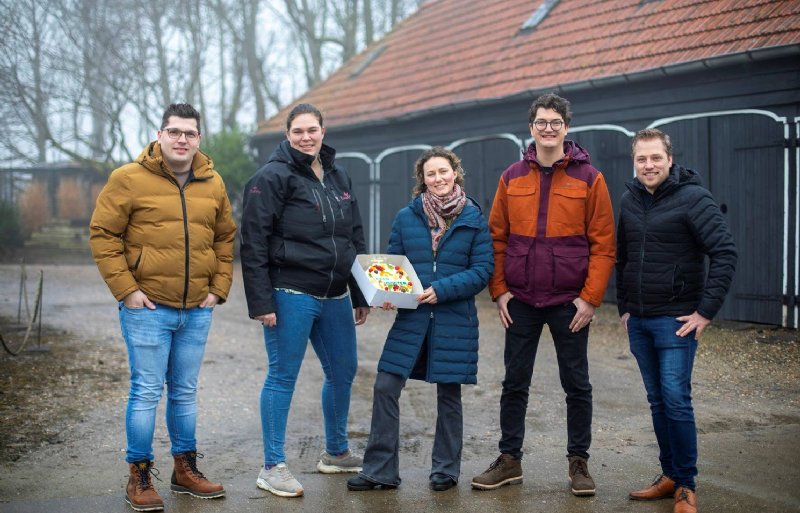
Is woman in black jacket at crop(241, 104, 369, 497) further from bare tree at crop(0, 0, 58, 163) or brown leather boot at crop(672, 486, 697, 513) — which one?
bare tree at crop(0, 0, 58, 163)

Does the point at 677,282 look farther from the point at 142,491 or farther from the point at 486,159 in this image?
the point at 486,159

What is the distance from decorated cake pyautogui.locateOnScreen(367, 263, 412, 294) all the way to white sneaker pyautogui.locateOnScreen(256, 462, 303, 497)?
1.05 metres

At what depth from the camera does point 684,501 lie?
4.25 metres

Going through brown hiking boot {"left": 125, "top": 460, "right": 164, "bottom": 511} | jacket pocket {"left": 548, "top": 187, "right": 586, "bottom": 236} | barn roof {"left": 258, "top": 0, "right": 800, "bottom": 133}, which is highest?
barn roof {"left": 258, "top": 0, "right": 800, "bottom": 133}

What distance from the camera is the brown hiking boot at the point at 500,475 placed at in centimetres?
462

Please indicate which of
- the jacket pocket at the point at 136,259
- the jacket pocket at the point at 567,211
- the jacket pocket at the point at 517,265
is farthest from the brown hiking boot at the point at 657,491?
the jacket pocket at the point at 136,259

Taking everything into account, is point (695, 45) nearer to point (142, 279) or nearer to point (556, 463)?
point (556, 463)

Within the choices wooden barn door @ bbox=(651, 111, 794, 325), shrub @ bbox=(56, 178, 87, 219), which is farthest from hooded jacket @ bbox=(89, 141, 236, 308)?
shrub @ bbox=(56, 178, 87, 219)

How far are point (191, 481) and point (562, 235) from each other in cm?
223

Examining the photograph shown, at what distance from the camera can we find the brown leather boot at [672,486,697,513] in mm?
4211

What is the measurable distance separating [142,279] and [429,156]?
1.59m

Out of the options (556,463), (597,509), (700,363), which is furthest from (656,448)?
(700,363)

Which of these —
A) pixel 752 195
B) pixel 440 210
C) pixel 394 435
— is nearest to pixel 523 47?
pixel 752 195

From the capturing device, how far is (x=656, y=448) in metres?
5.42
